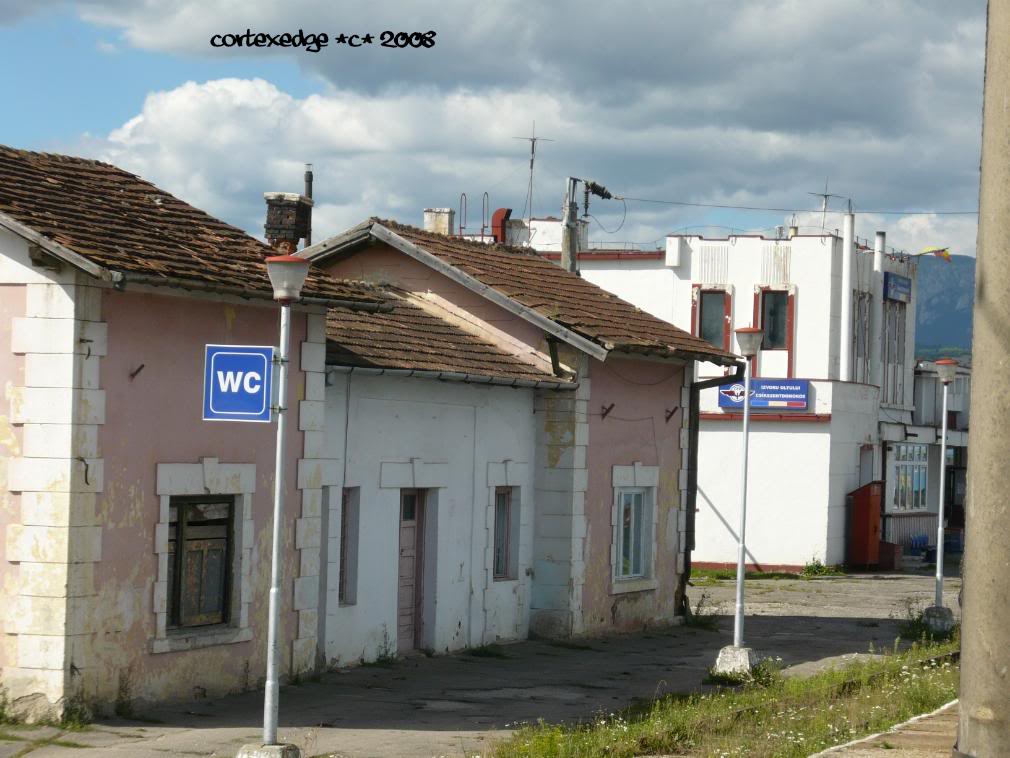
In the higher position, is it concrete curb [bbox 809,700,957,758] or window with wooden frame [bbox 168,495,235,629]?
window with wooden frame [bbox 168,495,235,629]

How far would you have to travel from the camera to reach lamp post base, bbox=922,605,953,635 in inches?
858

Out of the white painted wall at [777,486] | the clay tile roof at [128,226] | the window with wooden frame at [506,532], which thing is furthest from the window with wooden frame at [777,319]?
the clay tile roof at [128,226]

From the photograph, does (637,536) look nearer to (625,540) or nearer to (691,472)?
(625,540)

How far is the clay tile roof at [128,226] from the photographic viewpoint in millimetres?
12570

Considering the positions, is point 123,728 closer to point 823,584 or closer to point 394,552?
point 394,552

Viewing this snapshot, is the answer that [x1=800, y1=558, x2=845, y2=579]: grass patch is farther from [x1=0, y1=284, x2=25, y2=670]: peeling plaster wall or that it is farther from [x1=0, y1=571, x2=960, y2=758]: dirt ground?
[x1=0, y1=284, x2=25, y2=670]: peeling plaster wall

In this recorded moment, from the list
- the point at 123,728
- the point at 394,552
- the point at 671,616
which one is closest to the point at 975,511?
the point at 123,728

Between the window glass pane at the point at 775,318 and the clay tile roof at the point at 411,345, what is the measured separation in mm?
18289

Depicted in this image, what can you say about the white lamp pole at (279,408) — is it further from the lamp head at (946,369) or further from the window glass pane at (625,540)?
the lamp head at (946,369)

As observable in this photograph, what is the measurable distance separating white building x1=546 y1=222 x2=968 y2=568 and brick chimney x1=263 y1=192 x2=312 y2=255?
690 inches

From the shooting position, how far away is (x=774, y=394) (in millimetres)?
36625

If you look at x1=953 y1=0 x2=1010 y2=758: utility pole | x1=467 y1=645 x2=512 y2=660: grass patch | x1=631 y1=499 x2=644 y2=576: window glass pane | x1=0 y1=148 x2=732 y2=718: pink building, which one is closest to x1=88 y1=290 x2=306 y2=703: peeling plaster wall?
x1=0 y1=148 x2=732 y2=718: pink building

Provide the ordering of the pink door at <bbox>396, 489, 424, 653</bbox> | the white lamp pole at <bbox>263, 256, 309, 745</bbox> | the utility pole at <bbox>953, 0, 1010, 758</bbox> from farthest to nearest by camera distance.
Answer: the pink door at <bbox>396, 489, 424, 653</bbox> < the white lamp pole at <bbox>263, 256, 309, 745</bbox> < the utility pole at <bbox>953, 0, 1010, 758</bbox>

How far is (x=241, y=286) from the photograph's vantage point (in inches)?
531
